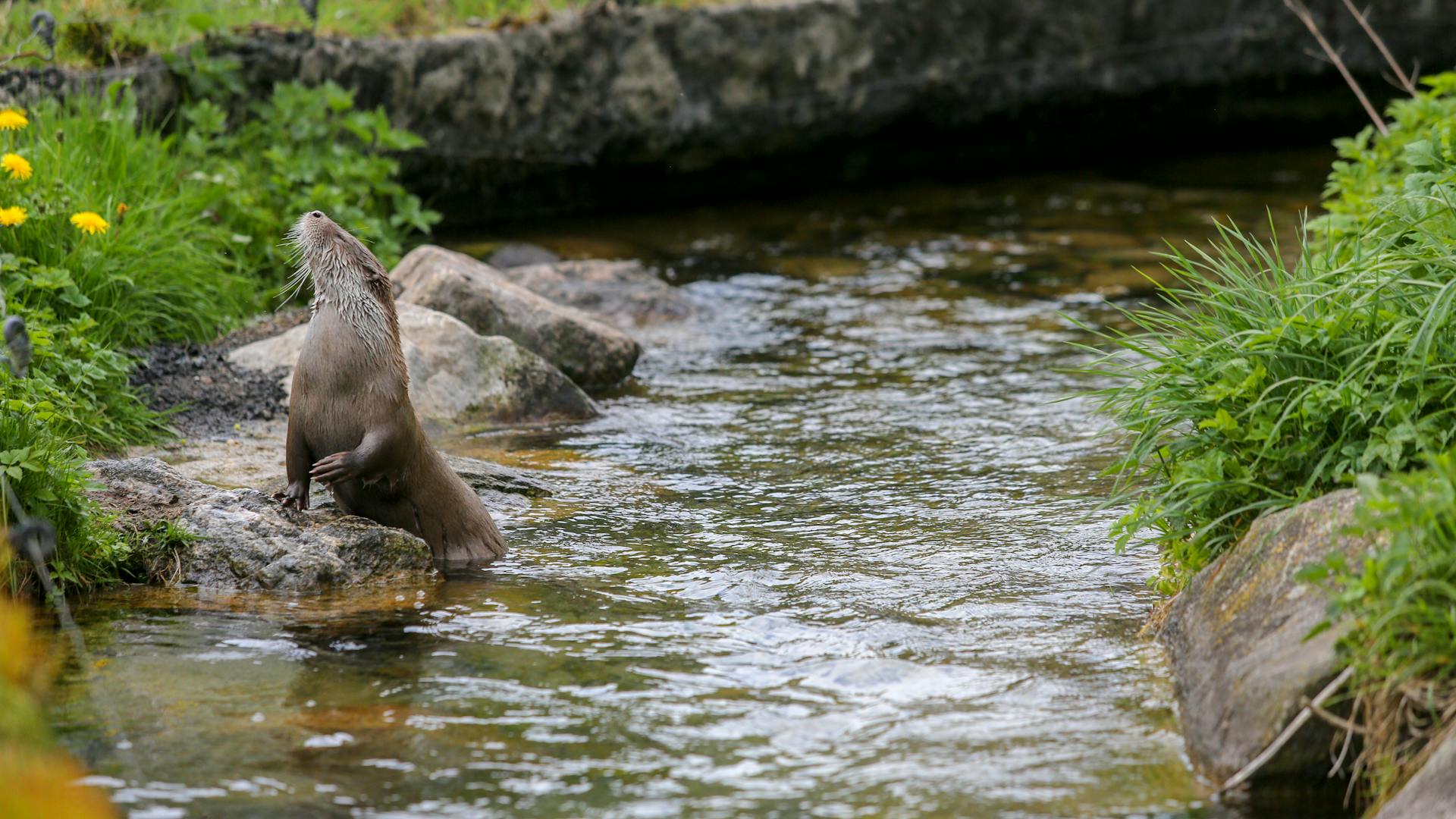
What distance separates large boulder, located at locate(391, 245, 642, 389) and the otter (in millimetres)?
2510

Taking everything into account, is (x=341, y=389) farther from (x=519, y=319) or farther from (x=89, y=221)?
(x=519, y=319)

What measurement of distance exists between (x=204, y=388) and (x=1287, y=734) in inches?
205

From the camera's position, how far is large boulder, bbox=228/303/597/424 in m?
7.28

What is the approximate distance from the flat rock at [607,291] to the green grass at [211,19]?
229 centimetres

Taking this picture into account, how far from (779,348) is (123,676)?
16.9ft

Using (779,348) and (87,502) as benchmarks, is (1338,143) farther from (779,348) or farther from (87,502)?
(87,502)

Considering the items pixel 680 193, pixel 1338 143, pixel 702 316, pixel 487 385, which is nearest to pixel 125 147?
pixel 487 385

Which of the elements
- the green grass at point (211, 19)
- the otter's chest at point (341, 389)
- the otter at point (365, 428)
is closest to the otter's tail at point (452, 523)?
the otter at point (365, 428)

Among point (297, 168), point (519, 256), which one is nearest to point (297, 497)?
point (297, 168)

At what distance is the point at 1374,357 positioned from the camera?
14.3 feet

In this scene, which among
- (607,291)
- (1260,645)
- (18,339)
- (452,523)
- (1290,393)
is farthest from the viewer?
(607,291)

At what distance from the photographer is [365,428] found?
507cm

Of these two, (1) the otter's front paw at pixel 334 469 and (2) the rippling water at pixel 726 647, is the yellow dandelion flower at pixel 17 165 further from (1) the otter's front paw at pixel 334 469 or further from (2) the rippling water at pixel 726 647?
Answer: (1) the otter's front paw at pixel 334 469

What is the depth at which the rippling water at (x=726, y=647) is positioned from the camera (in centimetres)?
357
